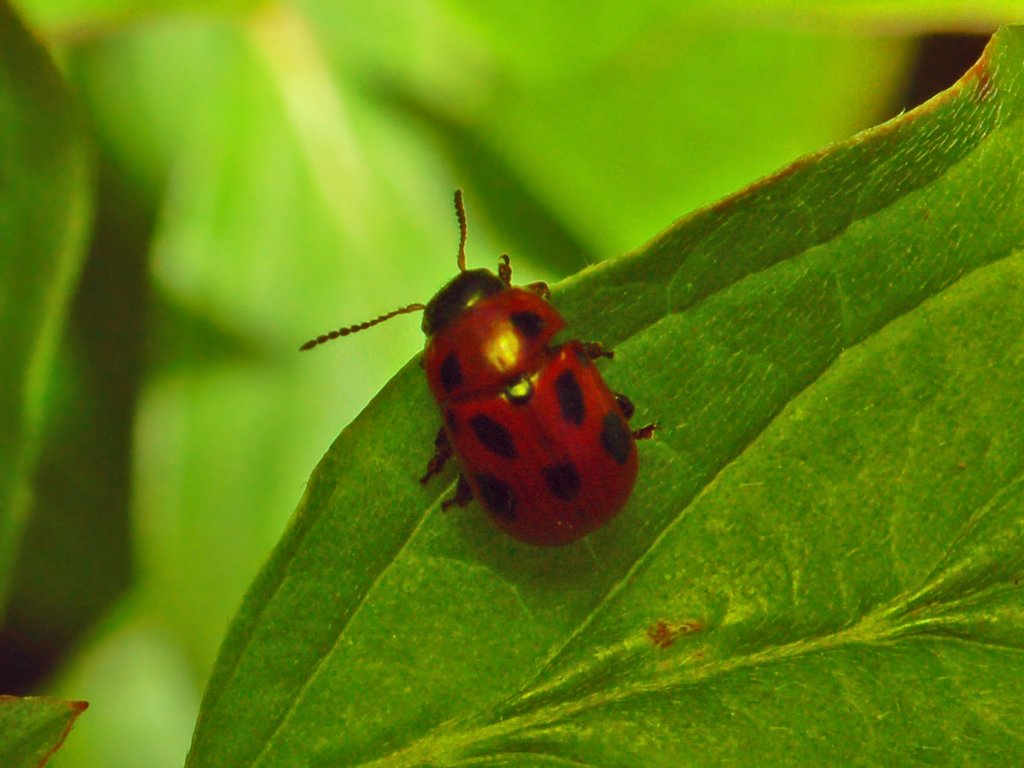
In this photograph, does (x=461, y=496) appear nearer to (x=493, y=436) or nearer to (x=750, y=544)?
(x=493, y=436)

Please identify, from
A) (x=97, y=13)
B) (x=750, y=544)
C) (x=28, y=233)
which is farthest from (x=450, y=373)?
(x=97, y=13)

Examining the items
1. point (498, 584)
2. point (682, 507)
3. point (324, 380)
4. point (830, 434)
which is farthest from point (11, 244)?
point (830, 434)

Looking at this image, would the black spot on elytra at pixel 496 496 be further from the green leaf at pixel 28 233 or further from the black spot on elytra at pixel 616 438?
the green leaf at pixel 28 233

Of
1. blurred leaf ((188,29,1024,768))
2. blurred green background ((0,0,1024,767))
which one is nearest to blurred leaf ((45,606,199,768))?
blurred green background ((0,0,1024,767))

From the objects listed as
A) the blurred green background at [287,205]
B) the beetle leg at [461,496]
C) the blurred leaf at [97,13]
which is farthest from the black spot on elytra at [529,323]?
the blurred leaf at [97,13]

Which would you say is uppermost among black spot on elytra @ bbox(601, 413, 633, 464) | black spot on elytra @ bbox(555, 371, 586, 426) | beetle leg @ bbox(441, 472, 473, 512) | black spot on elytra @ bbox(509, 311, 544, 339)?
black spot on elytra @ bbox(509, 311, 544, 339)

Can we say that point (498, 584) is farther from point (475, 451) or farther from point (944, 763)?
point (944, 763)

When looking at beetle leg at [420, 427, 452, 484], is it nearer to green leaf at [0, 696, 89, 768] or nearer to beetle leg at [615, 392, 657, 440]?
beetle leg at [615, 392, 657, 440]
